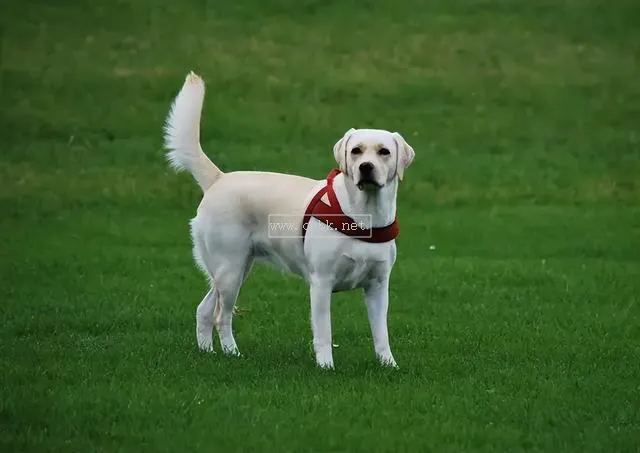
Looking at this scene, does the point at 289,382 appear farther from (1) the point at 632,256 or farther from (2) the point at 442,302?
(1) the point at 632,256

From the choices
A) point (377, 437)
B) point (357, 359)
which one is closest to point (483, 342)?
point (357, 359)

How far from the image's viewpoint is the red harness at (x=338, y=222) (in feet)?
27.5

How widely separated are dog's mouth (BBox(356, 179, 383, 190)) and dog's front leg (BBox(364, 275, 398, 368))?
0.64 meters

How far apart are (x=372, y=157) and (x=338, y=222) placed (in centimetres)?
51

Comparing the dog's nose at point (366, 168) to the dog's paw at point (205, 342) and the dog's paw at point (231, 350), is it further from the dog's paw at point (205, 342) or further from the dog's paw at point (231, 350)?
the dog's paw at point (205, 342)

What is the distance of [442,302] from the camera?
1143 centimetres

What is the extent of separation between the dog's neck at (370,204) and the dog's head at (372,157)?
0.07 metres

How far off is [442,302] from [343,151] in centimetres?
345

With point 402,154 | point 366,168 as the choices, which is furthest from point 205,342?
point 402,154

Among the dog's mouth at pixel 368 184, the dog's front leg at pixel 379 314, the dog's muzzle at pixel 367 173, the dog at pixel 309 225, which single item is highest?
the dog's muzzle at pixel 367 173

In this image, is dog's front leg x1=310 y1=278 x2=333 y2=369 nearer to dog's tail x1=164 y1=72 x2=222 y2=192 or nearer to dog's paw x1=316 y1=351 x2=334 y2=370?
dog's paw x1=316 y1=351 x2=334 y2=370

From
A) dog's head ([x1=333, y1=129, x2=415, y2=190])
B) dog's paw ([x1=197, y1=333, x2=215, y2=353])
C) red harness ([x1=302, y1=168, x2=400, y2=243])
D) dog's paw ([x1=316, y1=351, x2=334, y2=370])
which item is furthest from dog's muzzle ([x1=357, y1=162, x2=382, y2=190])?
dog's paw ([x1=197, y1=333, x2=215, y2=353])

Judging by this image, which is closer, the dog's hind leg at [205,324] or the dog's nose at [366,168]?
the dog's nose at [366,168]

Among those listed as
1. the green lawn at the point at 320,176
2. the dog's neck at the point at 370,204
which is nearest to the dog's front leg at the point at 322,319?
the green lawn at the point at 320,176
